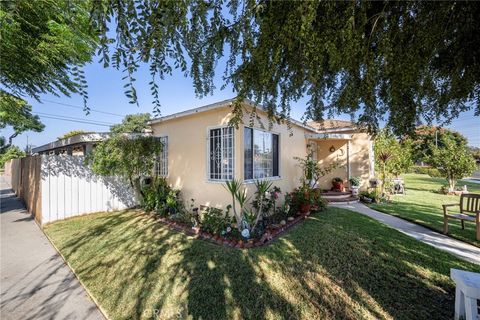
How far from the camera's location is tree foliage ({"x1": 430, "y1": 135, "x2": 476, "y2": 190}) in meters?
13.2

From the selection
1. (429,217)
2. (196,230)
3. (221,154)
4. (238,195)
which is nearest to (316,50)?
(238,195)

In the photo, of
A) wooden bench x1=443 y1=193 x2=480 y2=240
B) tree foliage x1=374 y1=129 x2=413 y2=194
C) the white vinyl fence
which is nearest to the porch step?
tree foliage x1=374 y1=129 x2=413 y2=194

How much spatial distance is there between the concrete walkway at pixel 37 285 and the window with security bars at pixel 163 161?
441 cm

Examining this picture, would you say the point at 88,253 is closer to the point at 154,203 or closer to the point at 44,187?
the point at 154,203

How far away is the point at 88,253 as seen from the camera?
541 cm

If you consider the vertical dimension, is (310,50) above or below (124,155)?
above

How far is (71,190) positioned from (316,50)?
10092 millimetres

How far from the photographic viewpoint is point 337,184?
12.2 m

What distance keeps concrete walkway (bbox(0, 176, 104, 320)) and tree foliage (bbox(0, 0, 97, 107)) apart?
4.33 meters

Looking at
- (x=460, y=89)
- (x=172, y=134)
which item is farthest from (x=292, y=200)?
(x=460, y=89)

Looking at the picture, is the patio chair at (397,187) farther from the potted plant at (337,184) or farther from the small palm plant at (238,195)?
the small palm plant at (238,195)

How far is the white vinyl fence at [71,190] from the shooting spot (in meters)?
7.82

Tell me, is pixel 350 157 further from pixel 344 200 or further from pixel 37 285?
pixel 37 285

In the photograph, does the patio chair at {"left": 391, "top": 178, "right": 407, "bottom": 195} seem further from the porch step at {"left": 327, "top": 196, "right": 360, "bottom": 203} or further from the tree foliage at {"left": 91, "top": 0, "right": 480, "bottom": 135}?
the tree foliage at {"left": 91, "top": 0, "right": 480, "bottom": 135}
